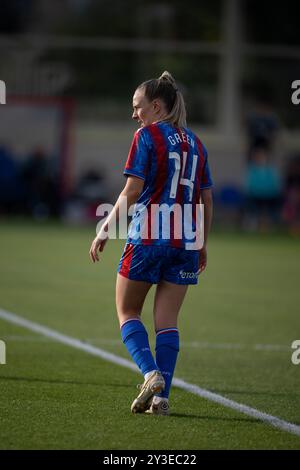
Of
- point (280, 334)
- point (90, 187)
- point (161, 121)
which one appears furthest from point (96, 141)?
point (161, 121)

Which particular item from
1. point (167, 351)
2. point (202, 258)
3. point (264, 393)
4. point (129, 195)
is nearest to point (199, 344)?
point (264, 393)

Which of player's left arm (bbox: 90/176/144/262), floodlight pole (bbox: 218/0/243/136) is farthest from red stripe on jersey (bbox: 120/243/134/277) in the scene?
floodlight pole (bbox: 218/0/243/136)

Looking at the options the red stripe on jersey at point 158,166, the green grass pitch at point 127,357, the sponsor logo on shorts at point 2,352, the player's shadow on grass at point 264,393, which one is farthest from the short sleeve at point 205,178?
the sponsor logo on shorts at point 2,352

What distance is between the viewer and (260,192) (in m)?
24.4

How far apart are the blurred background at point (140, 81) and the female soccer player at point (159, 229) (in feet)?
61.8

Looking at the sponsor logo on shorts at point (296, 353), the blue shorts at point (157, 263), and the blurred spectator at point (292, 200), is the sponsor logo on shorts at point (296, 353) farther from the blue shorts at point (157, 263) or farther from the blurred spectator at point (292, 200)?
the blurred spectator at point (292, 200)

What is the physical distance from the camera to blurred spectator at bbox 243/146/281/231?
24344 millimetres

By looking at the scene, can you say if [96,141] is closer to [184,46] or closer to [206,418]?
[184,46]

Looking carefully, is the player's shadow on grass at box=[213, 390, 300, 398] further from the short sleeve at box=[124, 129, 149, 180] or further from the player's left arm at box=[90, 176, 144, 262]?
the short sleeve at box=[124, 129, 149, 180]

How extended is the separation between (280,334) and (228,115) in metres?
20.1

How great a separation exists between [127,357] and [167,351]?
83.0 inches

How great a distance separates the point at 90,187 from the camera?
81.8 feet

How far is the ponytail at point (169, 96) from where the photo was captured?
550 centimetres

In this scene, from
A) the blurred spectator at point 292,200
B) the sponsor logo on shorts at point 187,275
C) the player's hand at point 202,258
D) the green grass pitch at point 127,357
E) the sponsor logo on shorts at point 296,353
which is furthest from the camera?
the blurred spectator at point 292,200
